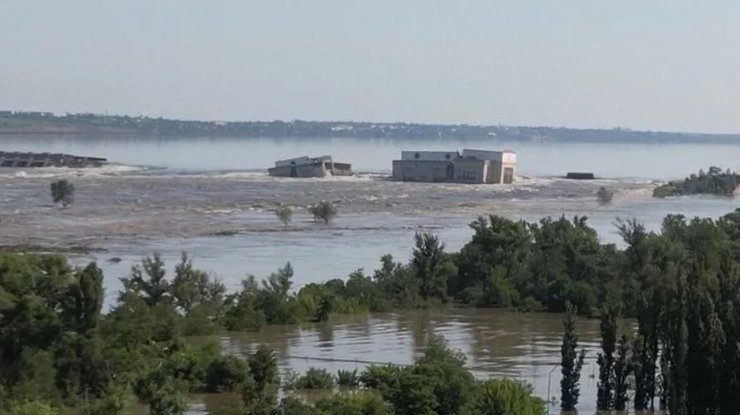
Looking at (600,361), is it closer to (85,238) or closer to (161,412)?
(161,412)

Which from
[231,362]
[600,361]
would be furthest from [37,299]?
[600,361]

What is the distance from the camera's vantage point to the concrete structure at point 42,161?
86375mm

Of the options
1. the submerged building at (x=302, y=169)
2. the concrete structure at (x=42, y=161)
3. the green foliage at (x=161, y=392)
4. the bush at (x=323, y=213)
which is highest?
the submerged building at (x=302, y=169)

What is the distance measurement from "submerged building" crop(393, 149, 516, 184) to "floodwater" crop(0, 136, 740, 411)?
1984 millimetres

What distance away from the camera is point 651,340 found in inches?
769

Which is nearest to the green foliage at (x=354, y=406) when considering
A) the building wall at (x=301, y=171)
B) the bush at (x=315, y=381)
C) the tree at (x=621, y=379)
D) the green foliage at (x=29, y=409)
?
the green foliage at (x=29, y=409)

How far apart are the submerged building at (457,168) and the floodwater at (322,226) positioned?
1984mm

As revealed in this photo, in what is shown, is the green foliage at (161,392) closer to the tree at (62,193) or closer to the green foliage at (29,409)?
the green foliage at (29,409)

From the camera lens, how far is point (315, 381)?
69.3ft

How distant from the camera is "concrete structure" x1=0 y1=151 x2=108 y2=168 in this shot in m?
86.4

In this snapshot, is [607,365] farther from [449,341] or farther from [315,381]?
[449,341]

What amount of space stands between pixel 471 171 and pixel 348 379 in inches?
2287

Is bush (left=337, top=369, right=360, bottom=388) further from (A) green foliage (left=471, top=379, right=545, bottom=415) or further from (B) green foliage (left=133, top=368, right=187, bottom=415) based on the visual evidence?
(A) green foliage (left=471, top=379, right=545, bottom=415)

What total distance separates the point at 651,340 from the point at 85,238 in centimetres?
2502
